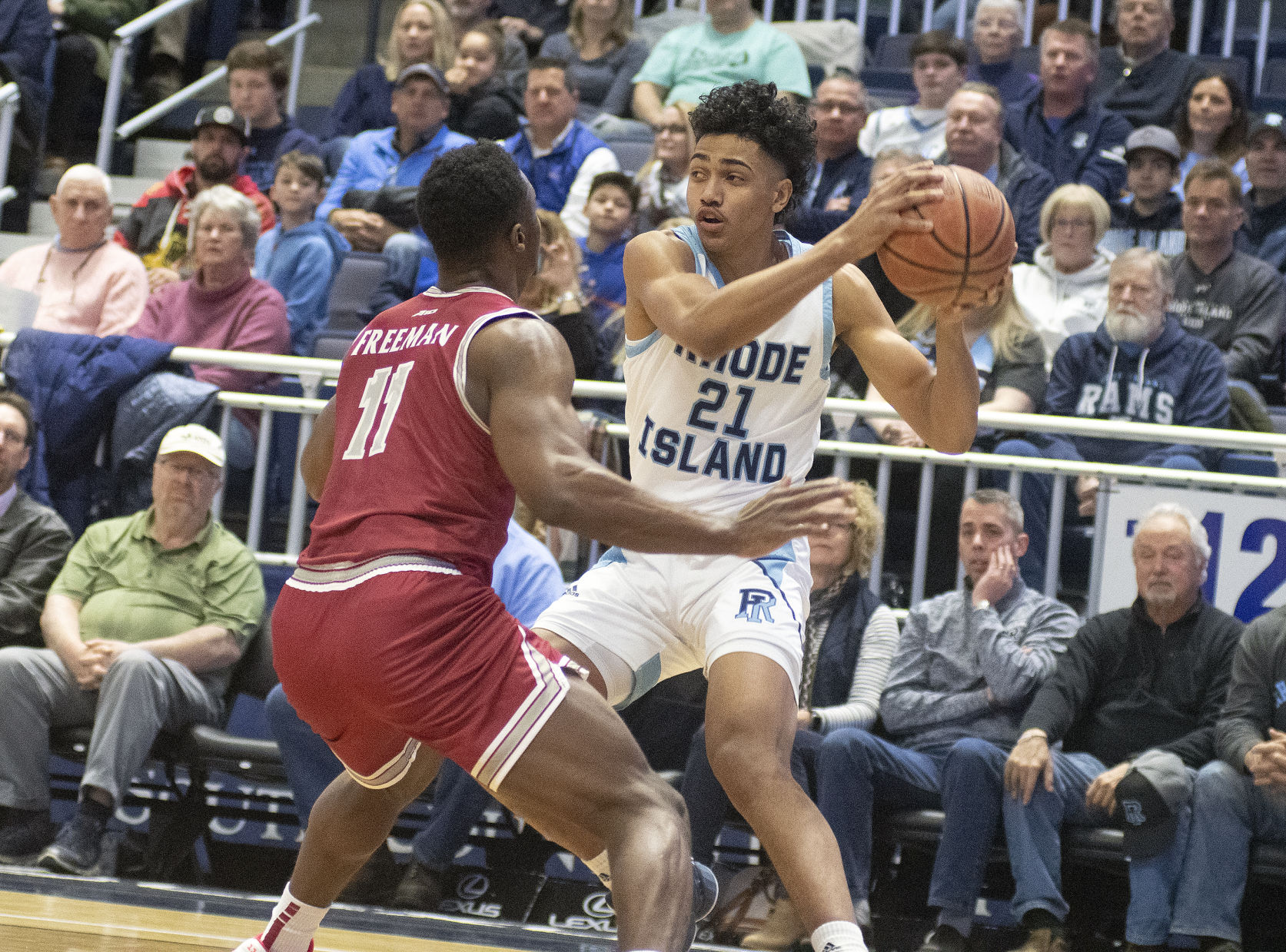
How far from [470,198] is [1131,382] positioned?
13.3 ft

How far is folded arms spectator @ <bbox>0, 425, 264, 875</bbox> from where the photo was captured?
5438 millimetres

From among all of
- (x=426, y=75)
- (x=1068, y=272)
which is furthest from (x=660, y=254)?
(x=426, y=75)

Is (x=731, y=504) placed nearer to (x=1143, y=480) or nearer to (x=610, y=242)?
(x=1143, y=480)

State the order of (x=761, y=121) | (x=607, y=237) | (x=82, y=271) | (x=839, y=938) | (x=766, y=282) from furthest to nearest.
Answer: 1. (x=607, y=237)
2. (x=82, y=271)
3. (x=761, y=121)
4. (x=766, y=282)
5. (x=839, y=938)

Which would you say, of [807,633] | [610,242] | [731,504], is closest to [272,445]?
[610,242]

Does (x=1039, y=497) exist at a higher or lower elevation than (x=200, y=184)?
lower

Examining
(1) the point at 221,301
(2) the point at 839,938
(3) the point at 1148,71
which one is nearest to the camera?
(2) the point at 839,938

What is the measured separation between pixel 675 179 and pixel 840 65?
80.1 inches

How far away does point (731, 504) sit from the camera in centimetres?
371

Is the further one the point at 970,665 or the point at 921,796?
the point at 970,665

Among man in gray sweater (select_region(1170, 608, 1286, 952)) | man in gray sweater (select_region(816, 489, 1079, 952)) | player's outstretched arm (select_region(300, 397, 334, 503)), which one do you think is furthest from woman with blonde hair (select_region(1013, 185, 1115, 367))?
player's outstretched arm (select_region(300, 397, 334, 503))

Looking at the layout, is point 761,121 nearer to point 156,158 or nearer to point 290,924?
point 290,924

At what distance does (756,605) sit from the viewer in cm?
353

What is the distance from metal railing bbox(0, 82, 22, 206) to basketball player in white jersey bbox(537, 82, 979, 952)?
6.54m
